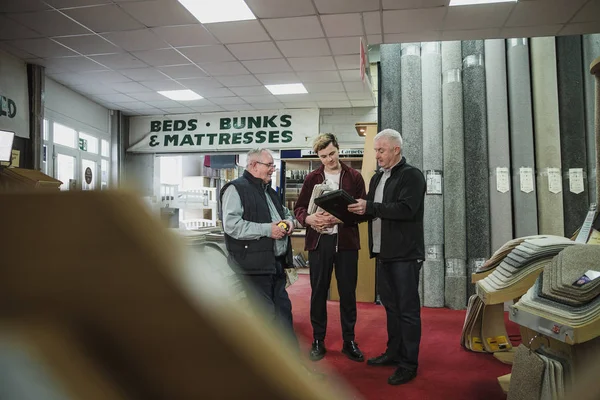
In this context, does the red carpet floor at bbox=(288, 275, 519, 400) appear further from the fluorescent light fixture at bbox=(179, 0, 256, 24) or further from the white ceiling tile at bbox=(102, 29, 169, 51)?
the white ceiling tile at bbox=(102, 29, 169, 51)

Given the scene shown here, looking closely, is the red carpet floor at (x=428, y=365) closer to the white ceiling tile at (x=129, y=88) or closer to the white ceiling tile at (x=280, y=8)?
the white ceiling tile at (x=280, y=8)

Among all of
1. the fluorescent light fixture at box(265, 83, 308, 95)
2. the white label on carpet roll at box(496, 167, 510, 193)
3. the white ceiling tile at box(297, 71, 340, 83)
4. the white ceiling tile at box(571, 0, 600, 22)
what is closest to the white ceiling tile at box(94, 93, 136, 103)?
the fluorescent light fixture at box(265, 83, 308, 95)

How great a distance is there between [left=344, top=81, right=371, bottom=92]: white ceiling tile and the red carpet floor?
14.2 feet

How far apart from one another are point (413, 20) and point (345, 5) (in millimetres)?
811

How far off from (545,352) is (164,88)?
7.16 meters

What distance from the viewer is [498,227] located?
455 centimetres

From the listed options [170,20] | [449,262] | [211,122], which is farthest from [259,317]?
[211,122]

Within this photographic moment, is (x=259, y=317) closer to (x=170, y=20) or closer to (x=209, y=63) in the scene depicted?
(x=170, y=20)

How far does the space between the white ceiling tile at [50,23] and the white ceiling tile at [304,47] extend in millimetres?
2449

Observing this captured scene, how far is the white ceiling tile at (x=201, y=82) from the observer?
6938 millimetres

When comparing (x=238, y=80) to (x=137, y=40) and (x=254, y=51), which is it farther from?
(x=137, y=40)

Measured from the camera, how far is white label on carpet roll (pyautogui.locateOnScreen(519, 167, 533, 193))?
4500mm

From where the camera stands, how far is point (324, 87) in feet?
24.3

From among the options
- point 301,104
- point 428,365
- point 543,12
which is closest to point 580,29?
point 543,12
